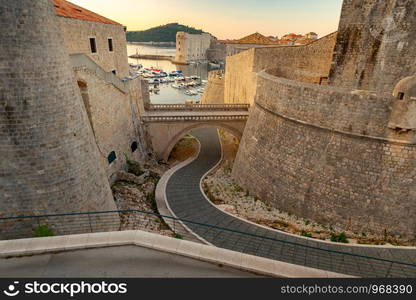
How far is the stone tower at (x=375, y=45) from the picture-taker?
1169cm

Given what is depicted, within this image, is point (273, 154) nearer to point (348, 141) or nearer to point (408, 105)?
point (348, 141)

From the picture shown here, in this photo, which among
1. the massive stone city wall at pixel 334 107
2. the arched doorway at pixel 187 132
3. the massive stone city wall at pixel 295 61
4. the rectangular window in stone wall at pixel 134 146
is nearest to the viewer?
the massive stone city wall at pixel 334 107

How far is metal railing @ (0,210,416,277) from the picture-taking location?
7.00m

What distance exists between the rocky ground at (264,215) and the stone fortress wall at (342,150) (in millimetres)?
315

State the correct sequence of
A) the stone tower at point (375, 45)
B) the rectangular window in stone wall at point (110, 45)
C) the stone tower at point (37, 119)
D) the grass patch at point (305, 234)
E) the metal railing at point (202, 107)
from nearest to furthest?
the stone tower at point (37, 119) → the grass patch at point (305, 234) → the stone tower at point (375, 45) → the rectangular window in stone wall at point (110, 45) → the metal railing at point (202, 107)

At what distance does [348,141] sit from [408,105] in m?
2.33

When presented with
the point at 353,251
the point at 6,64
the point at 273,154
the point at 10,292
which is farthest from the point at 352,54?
the point at 10,292

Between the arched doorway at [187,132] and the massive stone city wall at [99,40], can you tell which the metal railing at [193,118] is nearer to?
the arched doorway at [187,132]

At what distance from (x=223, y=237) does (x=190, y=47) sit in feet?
268

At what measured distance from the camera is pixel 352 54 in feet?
46.9

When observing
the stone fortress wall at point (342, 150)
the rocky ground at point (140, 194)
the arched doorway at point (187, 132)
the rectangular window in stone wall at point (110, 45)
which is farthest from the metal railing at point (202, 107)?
the stone fortress wall at point (342, 150)

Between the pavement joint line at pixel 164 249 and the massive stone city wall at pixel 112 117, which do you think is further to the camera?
the massive stone city wall at pixel 112 117

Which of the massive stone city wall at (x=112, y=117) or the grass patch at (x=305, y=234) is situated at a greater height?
the massive stone city wall at (x=112, y=117)

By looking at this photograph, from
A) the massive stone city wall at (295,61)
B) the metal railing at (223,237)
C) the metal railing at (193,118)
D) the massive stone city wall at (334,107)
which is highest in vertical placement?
the massive stone city wall at (295,61)
